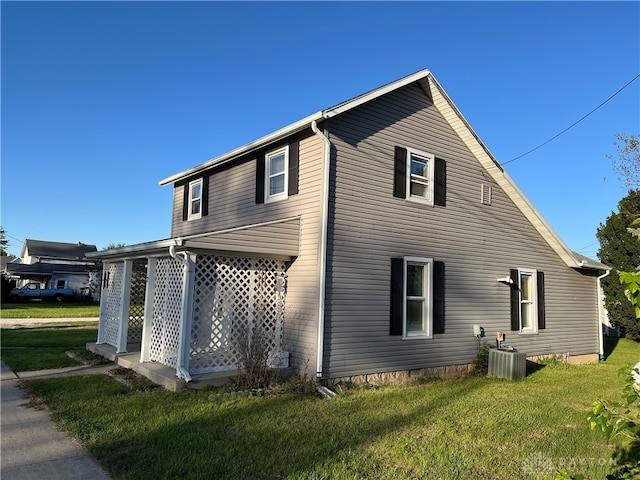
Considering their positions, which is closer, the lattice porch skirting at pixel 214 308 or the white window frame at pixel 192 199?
the lattice porch skirting at pixel 214 308

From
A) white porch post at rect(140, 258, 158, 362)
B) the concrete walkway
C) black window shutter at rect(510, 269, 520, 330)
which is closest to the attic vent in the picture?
black window shutter at rect(510, 269, 520, 330)

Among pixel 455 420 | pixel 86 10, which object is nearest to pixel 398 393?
pixel 455 420

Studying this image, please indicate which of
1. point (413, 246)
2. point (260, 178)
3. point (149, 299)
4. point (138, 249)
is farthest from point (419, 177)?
point (149, 299)

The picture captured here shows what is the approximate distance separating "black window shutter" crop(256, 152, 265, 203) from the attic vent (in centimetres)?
540

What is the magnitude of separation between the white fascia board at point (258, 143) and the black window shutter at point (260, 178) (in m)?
0.29

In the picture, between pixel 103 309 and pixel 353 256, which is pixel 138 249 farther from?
pixel 353 256

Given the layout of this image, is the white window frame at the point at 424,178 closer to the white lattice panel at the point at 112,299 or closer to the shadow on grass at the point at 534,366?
the shadow on grass at the point at 534,366

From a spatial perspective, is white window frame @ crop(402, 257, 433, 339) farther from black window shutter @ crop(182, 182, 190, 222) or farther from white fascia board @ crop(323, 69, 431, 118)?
black window shutter @ crop(182, 182, 190, 222)

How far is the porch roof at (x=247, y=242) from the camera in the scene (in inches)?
295

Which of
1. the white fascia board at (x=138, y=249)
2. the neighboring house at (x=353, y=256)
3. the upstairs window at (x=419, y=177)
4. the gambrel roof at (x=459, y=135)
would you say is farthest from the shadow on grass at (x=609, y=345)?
the white fascia board at (x=138, y=249)

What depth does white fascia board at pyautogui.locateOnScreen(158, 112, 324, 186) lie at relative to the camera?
8.16 metres

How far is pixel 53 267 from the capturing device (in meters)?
40.3

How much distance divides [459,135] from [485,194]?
1623mm

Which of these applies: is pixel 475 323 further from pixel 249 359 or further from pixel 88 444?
pixel 88 444
